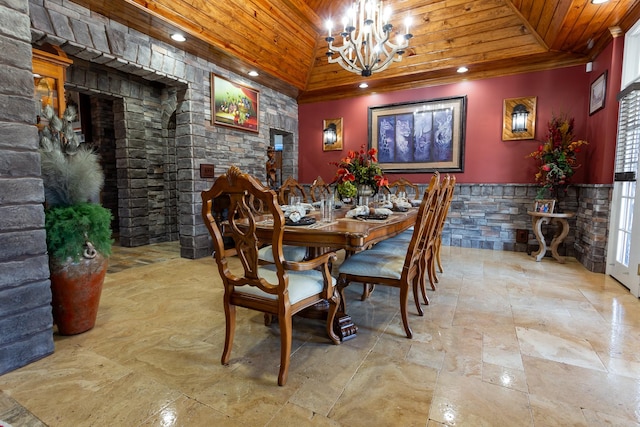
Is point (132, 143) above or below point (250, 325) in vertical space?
above

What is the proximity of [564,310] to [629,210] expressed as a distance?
153 centimetres

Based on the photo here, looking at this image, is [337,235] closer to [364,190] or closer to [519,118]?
[364,190]

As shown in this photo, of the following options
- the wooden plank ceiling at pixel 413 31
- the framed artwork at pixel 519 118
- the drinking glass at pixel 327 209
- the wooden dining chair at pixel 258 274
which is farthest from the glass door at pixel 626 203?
the wooden dining chair at pixel 258 274

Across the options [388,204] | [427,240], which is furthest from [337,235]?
[388,204]

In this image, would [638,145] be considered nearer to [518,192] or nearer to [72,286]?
[518,192]

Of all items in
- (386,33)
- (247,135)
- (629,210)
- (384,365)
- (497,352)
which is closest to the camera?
(384,365)

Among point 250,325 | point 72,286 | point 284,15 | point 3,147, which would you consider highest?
point 284,15

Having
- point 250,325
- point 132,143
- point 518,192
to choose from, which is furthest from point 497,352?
point 132,143

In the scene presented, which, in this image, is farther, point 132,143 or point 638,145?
point 132,143

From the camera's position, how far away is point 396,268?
2.04 meters

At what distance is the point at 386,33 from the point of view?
290 centimetres

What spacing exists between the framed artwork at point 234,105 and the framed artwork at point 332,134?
1.40 metres

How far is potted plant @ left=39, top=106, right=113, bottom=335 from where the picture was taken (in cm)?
194

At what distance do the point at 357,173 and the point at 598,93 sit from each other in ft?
10.8
